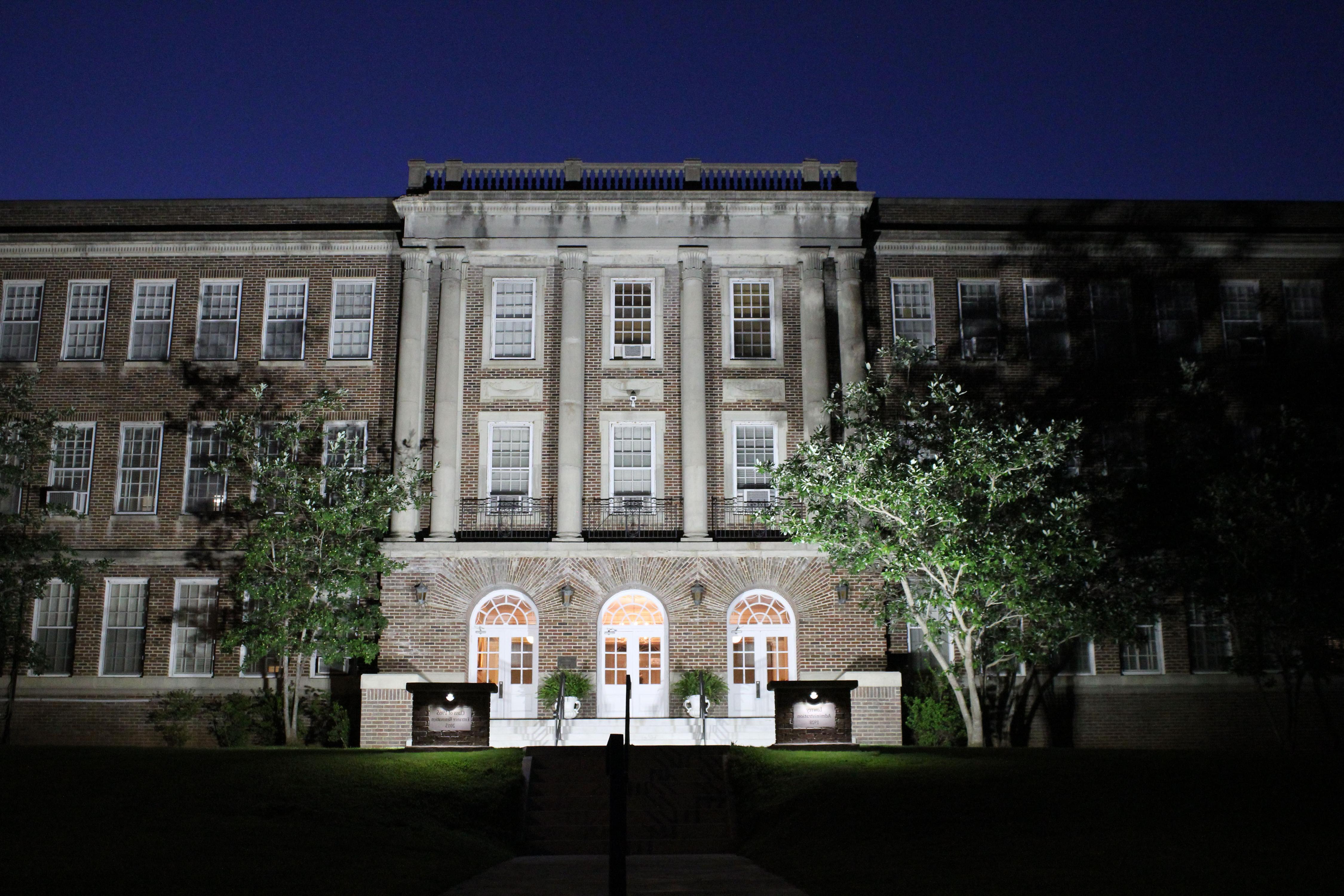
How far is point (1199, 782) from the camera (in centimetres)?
1752

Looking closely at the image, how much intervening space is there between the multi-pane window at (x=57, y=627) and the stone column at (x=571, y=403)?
1165cm

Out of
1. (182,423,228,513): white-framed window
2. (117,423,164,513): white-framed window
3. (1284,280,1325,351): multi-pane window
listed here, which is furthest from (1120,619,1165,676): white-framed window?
(117,423,164,513): white-framed window

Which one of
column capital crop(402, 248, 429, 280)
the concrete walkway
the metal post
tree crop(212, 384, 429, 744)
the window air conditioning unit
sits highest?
column capital crop(402, 248, 429, 280)

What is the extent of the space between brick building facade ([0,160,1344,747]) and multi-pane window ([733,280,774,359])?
0.08m

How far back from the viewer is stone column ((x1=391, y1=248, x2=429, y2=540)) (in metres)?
28.2

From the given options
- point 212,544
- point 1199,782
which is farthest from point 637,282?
point 1199,782

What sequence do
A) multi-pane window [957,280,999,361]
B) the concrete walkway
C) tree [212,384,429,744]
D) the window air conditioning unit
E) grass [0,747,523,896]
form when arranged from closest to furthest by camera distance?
1. grass [0,747,523,896]
2. the concrete walkway
3. tree [212,384,429,744]
4. the window air conditioning unit
5. multi-pane window [957,280,999,361]

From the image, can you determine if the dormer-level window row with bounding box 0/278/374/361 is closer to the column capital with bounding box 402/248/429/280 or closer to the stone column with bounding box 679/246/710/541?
the column capital with bounding box 402/248/429/280

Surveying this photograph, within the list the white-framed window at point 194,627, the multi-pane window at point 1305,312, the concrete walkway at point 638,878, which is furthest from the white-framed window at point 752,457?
the multi-pane window at point 1305,312

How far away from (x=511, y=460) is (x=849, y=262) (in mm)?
9408

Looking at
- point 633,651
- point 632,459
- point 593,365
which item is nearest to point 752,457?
point 632,459

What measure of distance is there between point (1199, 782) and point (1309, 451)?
373 inches

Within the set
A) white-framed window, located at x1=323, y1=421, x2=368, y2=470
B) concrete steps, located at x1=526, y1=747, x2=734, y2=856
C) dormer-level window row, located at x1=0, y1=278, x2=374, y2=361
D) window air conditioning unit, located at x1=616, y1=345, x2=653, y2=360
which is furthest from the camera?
dormer-level window row, located at x1=0, y1=278, x2=374, y2=361

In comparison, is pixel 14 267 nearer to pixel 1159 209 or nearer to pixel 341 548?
pixel 341 548
